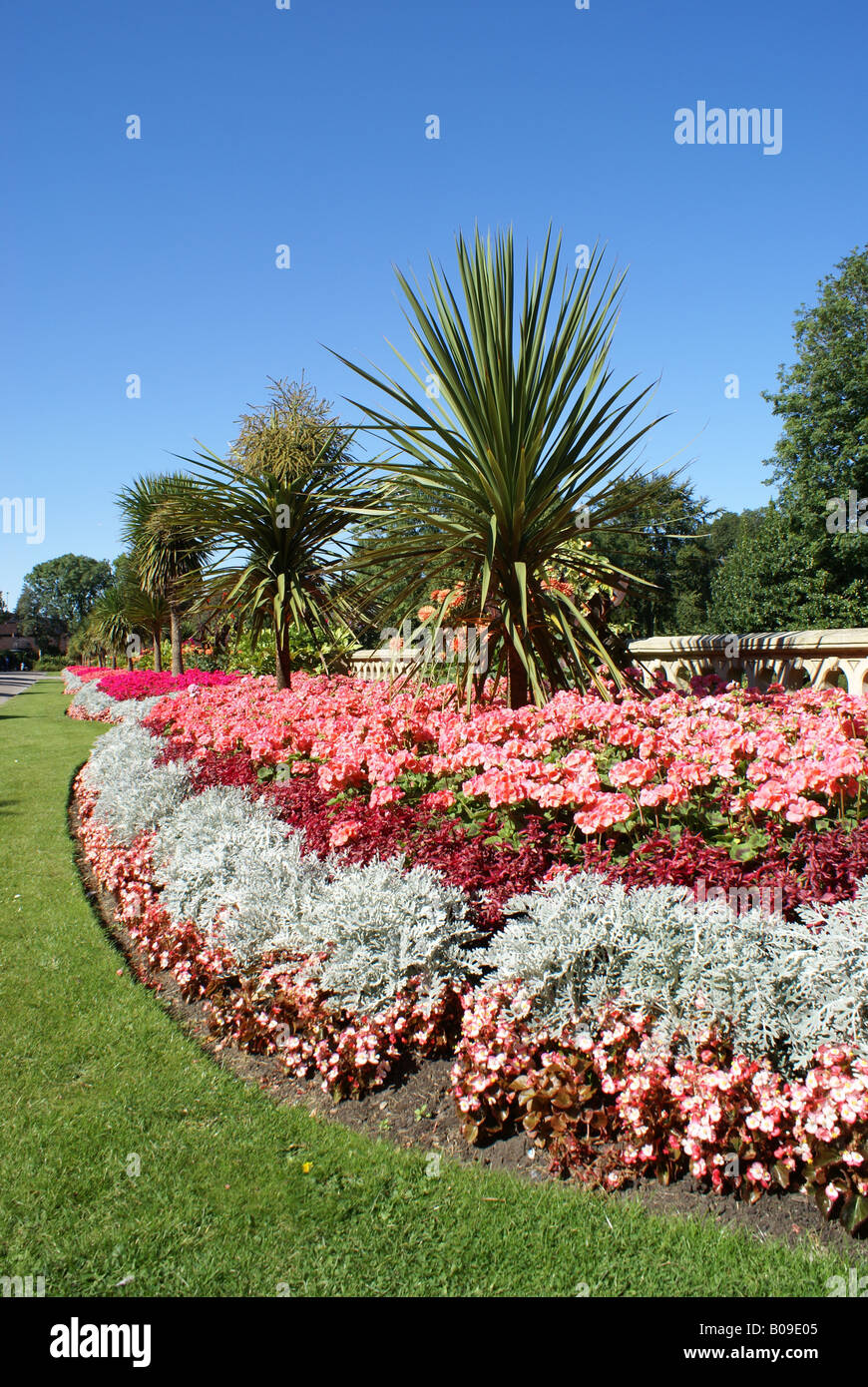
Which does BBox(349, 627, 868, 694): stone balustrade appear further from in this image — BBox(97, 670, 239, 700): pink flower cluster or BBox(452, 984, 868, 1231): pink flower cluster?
BBox(97, 670, 239, 700): pink flower cluster

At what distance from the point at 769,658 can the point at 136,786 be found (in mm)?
4362

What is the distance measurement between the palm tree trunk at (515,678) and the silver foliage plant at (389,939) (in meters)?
1.92

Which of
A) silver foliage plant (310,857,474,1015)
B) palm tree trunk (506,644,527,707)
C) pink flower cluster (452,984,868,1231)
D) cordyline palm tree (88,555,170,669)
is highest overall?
cordyline palm tree (88,555,170,669)

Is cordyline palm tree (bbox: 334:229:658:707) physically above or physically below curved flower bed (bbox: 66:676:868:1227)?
above

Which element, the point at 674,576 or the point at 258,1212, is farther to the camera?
the point at 674,576

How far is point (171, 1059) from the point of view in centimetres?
314

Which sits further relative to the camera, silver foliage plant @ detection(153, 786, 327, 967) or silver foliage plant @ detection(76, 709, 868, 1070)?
silver foliage plant @ detection(153, 786, 327, 967)

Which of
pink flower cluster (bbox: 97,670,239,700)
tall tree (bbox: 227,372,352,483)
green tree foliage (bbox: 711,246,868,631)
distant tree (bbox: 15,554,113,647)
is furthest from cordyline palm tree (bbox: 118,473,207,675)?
distant tree (bbox: 15,554,113,647)

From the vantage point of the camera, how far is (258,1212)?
7.45 ft

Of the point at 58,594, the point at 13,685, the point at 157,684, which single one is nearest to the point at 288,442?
the point at 157,684

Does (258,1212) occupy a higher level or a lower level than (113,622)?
lower

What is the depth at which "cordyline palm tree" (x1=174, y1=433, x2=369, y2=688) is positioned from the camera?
6.81 meters

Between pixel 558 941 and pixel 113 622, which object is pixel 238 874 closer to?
pixel 558 941

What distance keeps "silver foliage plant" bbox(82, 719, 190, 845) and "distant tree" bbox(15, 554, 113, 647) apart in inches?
4133
